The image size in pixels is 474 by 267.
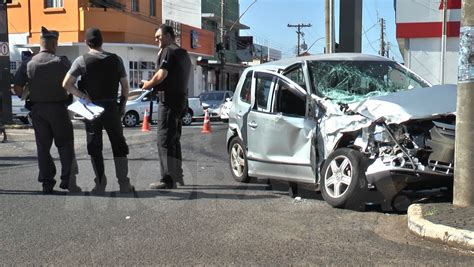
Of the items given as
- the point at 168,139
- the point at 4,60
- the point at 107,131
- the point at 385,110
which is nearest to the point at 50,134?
the point at 107,131

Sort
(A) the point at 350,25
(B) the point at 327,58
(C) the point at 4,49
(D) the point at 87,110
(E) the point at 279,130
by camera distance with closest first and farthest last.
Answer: (D) the point at 87,110, (E) the point at 279,130, (B) the point at 327,58, (A) the point at 350,25, (C) the point at 4,49

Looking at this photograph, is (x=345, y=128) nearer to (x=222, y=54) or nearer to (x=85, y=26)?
(x=85, y=26)

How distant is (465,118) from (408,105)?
660mm

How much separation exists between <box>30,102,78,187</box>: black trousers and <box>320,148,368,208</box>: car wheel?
10.5ft

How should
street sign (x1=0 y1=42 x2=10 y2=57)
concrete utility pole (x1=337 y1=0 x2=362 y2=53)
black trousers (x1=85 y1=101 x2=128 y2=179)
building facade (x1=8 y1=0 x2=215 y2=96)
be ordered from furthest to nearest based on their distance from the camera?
building facade (x1=8 y1=0 x2=215 y2=96)
street sign (x1=0 y1=42 x2=10 y2=57)
concrete utility pole (x1=337 y1=0 x2=362 y2=53)
black trousers (x1=85 y1=101 x2=128 y2=179)

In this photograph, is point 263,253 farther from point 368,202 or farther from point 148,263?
point 368,202

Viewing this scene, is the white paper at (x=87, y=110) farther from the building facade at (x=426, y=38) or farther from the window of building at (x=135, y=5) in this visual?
the window of building at (x=135, y=5)

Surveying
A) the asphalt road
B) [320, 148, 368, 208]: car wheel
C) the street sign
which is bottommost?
the asphalt road

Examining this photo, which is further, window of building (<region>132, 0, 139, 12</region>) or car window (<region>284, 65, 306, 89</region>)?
window of building (<region>132, 0, 139, 12</region>)

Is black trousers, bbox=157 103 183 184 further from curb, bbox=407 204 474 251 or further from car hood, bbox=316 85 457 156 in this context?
curb, bbox=407 204 474 251

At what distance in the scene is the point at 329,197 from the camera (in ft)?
21.2

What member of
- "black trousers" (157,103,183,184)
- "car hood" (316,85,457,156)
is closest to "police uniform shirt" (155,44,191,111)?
"black trousers" (157,103,183,184)

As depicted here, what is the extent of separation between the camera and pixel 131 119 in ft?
72.2

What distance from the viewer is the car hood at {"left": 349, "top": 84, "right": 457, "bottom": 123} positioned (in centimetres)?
602
